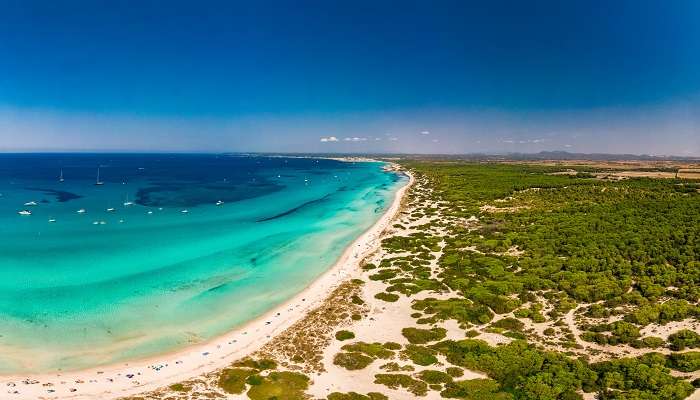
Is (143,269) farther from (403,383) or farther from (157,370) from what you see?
(403,383)

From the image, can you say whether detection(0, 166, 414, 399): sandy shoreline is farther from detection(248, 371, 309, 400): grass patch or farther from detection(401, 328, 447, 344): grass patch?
detection(401, 328, 447, 344): grass patch

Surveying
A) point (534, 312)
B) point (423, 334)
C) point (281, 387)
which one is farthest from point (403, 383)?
point (534, 312)

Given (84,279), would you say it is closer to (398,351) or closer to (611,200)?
(398,351)

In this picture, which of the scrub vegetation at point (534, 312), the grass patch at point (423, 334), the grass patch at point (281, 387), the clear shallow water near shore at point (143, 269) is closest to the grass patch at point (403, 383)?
the scrub vegetation at point (534, 312)

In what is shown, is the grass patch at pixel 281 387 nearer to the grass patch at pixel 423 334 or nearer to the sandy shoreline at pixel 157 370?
the sandy shoreline at pixel 157 370

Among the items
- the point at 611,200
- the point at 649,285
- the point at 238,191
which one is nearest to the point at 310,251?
the point at 649,285

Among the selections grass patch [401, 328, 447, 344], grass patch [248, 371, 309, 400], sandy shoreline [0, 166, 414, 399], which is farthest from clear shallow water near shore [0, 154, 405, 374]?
grass patch [401, 328, 447, 344]
